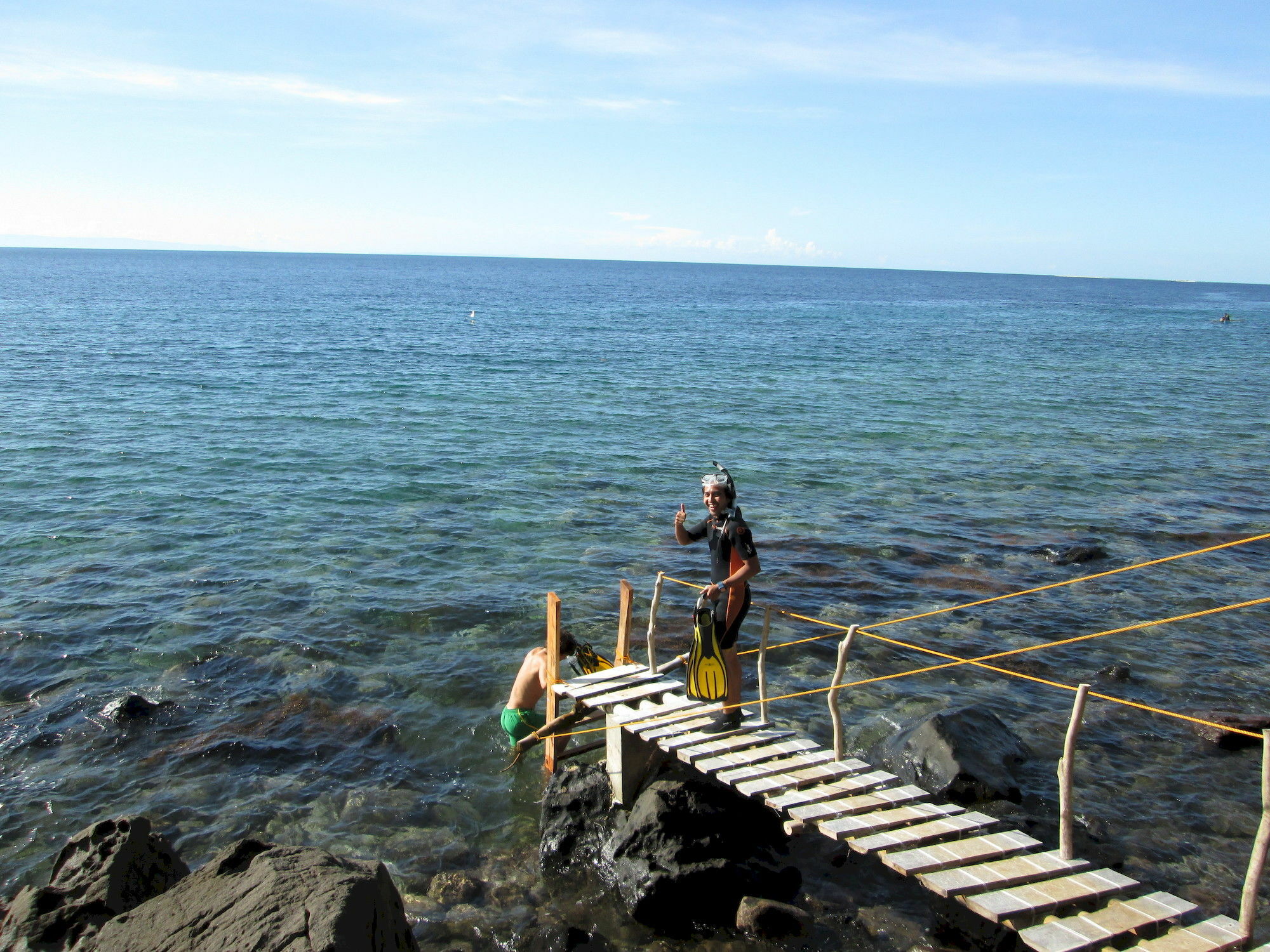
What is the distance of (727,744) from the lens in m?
8.39

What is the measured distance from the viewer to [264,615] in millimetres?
14281

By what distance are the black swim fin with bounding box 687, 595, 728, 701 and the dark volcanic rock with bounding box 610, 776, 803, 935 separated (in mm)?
868

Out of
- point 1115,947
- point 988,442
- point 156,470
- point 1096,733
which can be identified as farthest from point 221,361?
point 1115,947

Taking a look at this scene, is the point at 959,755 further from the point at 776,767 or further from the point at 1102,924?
the point at 1102,924

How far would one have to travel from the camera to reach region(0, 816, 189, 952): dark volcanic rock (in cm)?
658

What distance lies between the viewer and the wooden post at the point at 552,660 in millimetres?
9742

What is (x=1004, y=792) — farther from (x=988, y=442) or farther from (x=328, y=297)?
(x=328, y=297)

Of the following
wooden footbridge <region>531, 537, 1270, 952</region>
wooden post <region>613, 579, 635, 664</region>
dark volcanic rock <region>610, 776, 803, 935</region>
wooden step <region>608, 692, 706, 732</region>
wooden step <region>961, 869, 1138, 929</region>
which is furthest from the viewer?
wooden post <region>613, 579, 635, 664</region>

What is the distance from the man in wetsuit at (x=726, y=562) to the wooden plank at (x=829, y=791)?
1.16 meters

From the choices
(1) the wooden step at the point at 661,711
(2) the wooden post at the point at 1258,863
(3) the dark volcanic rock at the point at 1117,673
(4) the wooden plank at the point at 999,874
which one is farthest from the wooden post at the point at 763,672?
(3) the dark volcanic rock at the point at 1117,673

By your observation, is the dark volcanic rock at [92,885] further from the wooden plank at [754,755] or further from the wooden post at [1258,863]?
the wooden post at [1258,863]

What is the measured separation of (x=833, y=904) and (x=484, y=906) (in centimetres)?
309

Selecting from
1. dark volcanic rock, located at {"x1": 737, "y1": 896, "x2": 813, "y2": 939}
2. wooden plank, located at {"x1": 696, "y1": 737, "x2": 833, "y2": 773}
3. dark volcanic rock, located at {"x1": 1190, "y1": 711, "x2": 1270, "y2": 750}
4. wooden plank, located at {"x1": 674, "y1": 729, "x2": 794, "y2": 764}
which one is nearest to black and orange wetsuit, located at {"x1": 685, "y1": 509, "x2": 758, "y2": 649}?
wooden plank, located at {"x1": 674, "y1": 729, "x2": 794, "y2": 764}

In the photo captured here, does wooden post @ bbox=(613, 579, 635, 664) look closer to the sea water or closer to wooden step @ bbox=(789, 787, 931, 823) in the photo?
the sea water
